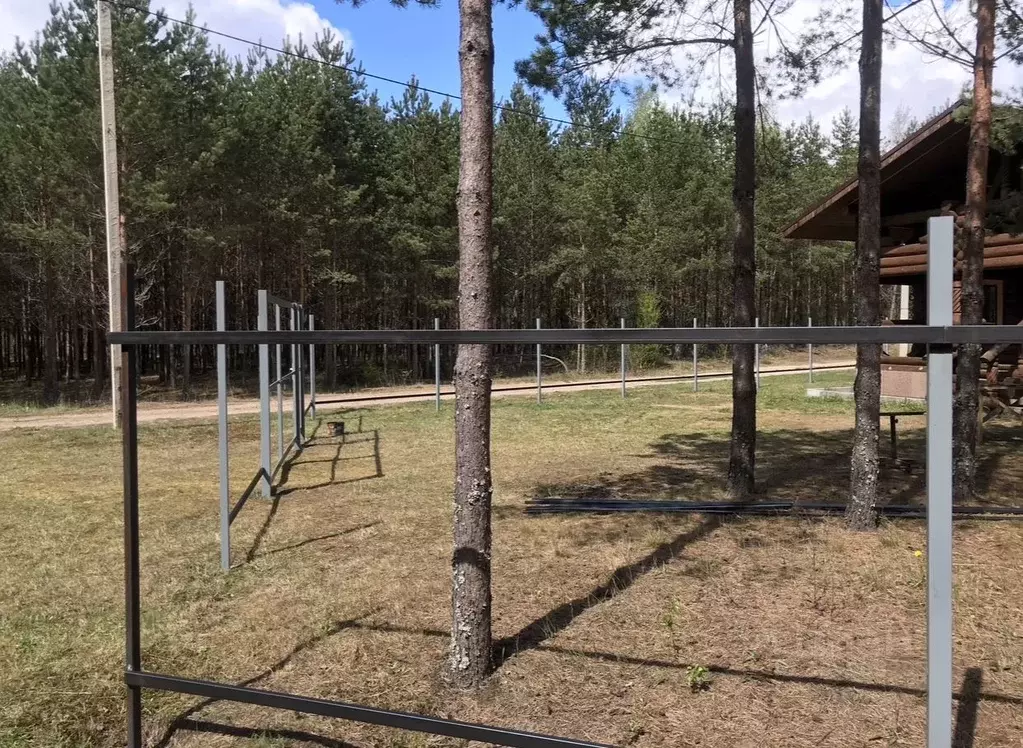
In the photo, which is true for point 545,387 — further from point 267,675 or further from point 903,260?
point 267,675

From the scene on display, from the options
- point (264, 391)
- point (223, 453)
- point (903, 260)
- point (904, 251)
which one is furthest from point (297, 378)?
point (904, 251)

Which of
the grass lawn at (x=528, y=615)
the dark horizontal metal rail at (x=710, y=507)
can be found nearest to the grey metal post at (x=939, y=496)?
the grass lawn at (x=528, y=615)

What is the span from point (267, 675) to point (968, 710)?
279 centimetres

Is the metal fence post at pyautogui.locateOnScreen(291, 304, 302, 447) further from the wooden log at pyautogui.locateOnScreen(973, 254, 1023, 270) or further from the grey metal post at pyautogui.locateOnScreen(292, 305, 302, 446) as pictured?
the wooden log at pyautogui.locateOnScreen(973, 254, 1023, 270)

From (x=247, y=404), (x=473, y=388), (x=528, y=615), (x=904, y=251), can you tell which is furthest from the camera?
(x=247, y=404)

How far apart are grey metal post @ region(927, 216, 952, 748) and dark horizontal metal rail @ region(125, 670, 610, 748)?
83 cm

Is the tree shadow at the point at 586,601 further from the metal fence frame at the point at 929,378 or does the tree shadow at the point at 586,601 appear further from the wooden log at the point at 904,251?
the wooden log at the point at 904,251

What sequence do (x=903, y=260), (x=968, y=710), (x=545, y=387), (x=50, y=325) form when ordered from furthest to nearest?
(x=545, y=387), (x=50, y=325), (x=903, y=260), (x=968, y=710)

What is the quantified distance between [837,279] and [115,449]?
137 feet

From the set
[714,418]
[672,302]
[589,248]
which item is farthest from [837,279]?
[714,418]

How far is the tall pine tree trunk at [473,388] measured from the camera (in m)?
3.23

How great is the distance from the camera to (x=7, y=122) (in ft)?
66.0

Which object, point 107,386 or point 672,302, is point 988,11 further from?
point 672,302

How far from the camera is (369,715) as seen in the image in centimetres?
239
